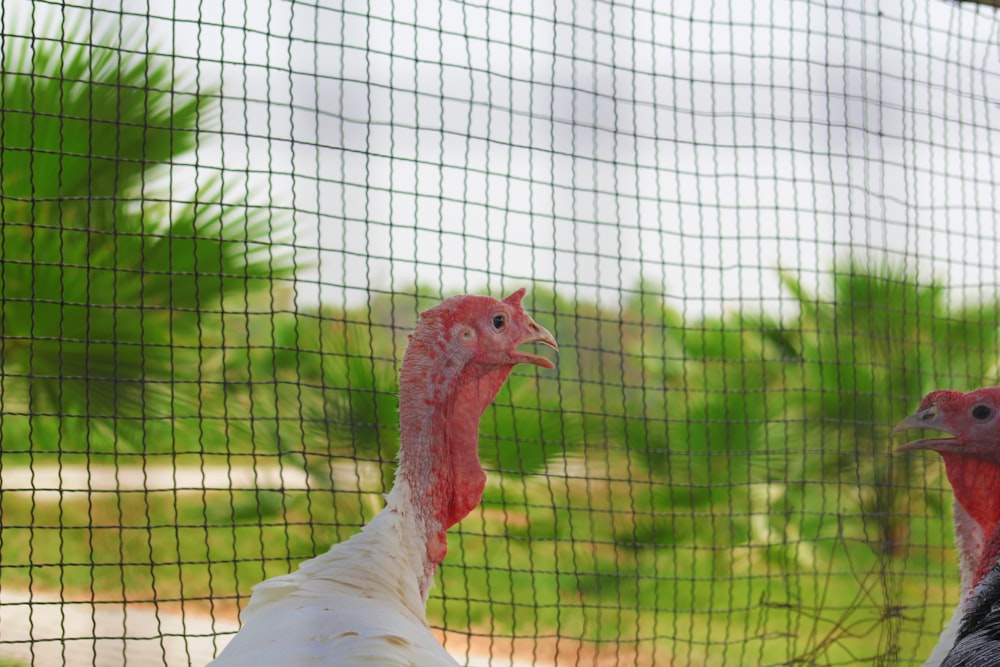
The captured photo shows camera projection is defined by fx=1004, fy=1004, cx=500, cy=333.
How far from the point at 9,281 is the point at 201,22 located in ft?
4.58

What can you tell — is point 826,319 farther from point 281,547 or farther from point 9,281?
point 9,281

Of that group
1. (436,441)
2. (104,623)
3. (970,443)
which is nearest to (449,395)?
(436,441)

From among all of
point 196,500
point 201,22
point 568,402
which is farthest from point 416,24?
point 196,500

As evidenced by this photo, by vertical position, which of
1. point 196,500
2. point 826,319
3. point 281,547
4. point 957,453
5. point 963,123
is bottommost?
point 281,547

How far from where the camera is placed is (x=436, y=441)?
219cm

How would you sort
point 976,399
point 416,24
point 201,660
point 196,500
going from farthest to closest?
point 196,500, point 201,660, point 416,24, point 976,399

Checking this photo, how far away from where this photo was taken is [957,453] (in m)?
A: 2.75

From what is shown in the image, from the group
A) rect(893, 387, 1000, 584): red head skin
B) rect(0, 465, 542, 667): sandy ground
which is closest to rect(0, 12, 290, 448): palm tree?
rect(0, 465, 542, 667): sandy ground

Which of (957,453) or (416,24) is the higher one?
(416,24)

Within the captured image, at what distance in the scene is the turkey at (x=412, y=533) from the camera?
175 centimetres

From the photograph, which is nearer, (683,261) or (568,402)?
(683,261)

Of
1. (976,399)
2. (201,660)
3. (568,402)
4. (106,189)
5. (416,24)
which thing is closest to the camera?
(976,399)

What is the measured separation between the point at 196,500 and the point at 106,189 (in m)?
1.98

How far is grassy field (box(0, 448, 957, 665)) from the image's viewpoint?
3.54 meters
